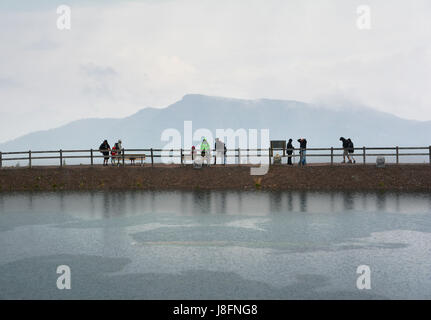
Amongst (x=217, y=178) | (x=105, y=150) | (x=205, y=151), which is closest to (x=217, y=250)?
(x=217, y=178)

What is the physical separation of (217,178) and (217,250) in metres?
15.6

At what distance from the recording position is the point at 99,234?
1137 centimetres

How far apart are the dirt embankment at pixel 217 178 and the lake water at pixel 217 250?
6.45 meters

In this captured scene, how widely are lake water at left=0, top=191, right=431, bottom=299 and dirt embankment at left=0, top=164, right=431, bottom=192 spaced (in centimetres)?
645

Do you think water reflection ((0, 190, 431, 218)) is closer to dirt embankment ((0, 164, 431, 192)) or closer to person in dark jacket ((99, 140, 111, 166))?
dirt embankment ((0, 164, 431, 192))

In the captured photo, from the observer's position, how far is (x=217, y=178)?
82.2 feet

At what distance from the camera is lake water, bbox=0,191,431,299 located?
22.7ft

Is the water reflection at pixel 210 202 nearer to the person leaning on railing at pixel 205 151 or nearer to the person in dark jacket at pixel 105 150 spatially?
the person leaning on railing at pixel 205 151

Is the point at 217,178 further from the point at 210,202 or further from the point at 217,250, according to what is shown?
the point at 217,250

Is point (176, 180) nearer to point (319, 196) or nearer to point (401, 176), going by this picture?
point (319, 196)

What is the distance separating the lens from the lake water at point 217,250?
6910 mm
